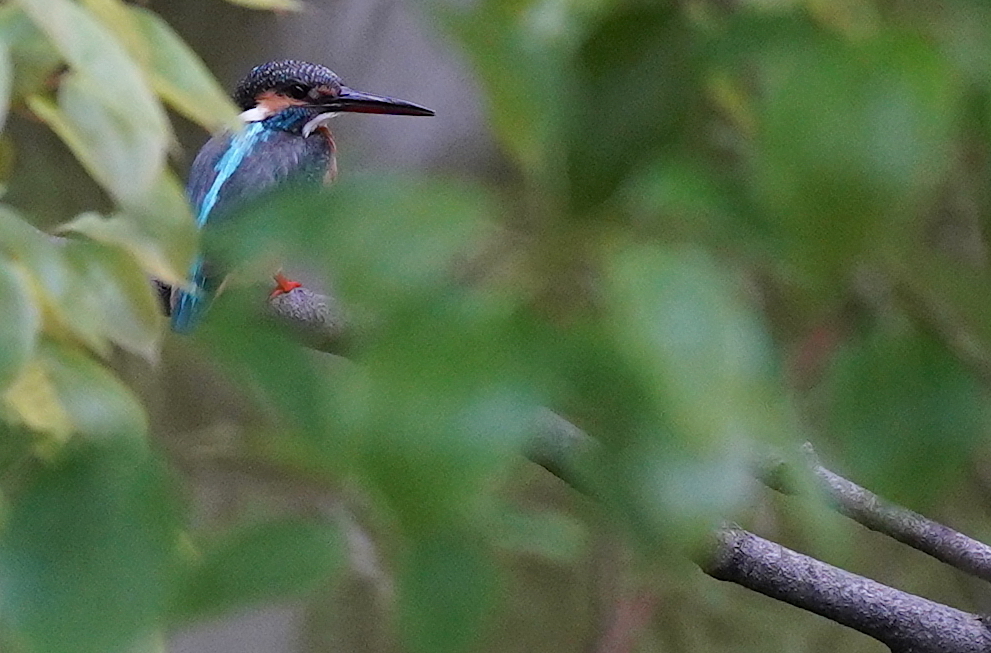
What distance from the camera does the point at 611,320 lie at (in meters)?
0.11

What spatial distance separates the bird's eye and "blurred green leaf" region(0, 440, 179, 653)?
34.6 inches

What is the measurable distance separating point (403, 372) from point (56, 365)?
0.75 feet

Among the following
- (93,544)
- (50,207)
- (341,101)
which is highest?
(341,101)

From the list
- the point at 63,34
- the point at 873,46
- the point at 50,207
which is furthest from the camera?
the point at 50,207

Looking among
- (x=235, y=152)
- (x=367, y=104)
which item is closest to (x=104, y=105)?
(x=235, y=152)

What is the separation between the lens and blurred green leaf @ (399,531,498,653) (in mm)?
124

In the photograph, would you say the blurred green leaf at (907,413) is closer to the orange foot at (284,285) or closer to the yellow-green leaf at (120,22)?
the orange foot at (284,285)

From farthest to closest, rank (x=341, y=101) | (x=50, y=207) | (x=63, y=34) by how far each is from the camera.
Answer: (x=50, y=207) < (x=341, y=101) < (x=63, y=34)

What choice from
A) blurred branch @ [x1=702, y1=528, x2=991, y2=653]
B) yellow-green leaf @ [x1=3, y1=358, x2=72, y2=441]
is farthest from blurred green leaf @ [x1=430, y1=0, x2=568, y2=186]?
blurred branch @ [x1=702, y1=528, x2=991, y2=653]

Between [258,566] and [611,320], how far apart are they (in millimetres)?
64

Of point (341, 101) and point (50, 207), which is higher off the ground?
point (341, 101)

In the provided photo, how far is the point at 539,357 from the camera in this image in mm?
117

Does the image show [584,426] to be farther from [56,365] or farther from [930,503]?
[56,365]

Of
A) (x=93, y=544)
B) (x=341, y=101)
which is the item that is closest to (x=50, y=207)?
(x=341, y=101)
